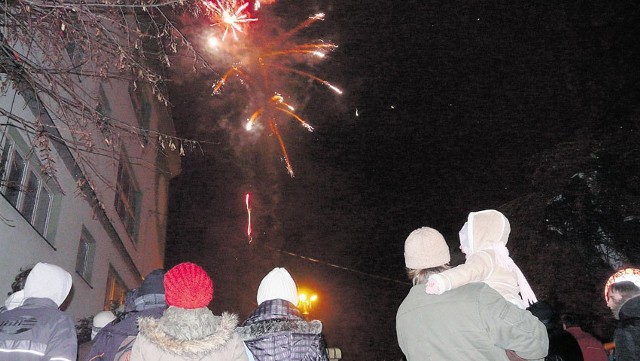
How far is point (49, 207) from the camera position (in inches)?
384

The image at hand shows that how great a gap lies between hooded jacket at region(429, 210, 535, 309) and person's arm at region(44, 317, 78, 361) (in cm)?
261

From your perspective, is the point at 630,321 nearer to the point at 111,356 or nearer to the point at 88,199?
the point at 111,356

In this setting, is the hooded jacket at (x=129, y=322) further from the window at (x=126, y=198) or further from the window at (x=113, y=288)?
the window at (x=126, y=198)

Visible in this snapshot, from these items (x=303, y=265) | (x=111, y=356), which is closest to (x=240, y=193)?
(x=303, y=265)

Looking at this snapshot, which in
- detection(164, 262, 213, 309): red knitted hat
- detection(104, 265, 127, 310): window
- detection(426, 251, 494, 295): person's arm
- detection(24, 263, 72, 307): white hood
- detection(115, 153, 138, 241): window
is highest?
detection(115, 153, 138, 241): window

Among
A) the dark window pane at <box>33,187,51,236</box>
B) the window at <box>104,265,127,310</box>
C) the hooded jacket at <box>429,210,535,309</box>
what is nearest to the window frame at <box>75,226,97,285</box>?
the window at <box>104,265,127,310</box>

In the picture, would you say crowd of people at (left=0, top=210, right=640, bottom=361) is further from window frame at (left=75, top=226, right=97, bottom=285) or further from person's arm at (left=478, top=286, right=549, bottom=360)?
window frame at (left=75, top=226, right=97, bottom=285)

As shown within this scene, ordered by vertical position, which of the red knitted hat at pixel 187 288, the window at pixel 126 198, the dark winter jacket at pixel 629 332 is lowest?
the dark winter jacket at pixel 629 332

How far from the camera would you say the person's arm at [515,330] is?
8.98 ft

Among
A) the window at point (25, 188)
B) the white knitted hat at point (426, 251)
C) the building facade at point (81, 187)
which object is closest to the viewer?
the white knitted hat at point (426, 251)

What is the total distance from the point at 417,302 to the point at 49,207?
8.93 metres

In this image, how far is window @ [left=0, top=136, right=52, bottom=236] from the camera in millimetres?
7824

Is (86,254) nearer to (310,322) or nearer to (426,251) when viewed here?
(310,322)

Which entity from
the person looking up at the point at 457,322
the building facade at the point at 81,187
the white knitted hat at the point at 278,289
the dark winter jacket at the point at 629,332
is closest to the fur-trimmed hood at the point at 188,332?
the white knitted hat at the point at 278,289
